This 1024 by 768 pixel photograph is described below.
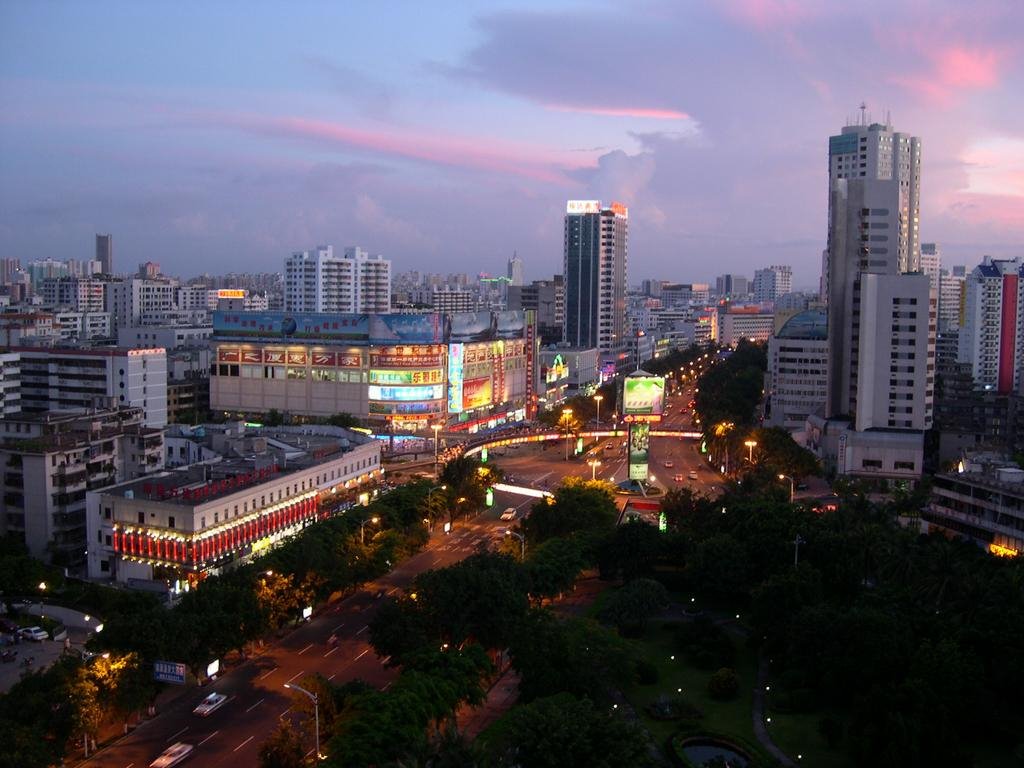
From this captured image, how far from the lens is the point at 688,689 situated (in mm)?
23359

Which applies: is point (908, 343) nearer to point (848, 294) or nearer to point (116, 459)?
point (848, 294)

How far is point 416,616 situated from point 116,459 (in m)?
16.4

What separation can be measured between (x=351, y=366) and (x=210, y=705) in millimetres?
37827

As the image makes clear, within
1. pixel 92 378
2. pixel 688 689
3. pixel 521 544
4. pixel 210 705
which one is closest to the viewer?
pixel 210 705

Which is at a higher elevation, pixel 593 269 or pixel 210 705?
pixel 593 269

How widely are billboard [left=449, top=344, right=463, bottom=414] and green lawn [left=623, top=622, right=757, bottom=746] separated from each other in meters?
34.7

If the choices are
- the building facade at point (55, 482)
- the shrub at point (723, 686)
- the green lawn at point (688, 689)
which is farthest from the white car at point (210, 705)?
the building facade at point (55, 482)

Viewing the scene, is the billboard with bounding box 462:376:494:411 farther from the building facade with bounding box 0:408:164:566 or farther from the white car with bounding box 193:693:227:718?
the white car with bounding box 193:693:227:718

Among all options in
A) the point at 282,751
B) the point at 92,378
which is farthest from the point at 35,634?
the point at 92,378

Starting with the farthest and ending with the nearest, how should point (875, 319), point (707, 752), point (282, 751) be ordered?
1. point (875, 319)
2. point (707, 752)
3. point (282, 751)

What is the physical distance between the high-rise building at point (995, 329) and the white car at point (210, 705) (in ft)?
157

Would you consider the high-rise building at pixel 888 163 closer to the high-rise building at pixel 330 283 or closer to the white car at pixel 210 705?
the high-rise building at pixel 330 283

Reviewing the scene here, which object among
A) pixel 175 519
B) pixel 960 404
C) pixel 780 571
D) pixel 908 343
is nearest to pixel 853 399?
pixel 908 343

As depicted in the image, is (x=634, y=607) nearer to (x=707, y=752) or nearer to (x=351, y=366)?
(x=707, y=752)
